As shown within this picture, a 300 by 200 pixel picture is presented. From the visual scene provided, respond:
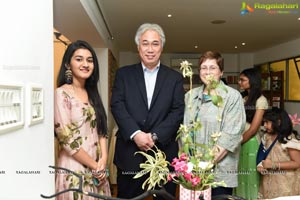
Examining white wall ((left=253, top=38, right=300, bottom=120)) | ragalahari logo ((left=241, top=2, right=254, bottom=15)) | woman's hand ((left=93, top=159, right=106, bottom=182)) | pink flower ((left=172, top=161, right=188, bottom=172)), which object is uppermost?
ragalahari logo ((left=241, top=2, right=254, bottom=15))

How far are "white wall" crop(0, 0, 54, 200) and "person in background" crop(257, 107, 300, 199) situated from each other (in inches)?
58.6

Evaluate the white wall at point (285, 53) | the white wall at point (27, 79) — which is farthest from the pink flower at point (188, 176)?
the white wall at point (285, 53)

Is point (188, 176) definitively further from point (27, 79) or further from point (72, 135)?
point (72, 135)

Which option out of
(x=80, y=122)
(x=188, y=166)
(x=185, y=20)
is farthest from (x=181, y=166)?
(x=185, y=20)

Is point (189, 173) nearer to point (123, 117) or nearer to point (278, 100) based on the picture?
point (123, 117)

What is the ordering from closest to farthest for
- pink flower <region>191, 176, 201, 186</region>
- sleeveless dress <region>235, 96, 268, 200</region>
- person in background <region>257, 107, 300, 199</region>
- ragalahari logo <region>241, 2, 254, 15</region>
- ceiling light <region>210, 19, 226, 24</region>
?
pink flower <region>191, 176, 201, 186</region>, person in background <region>257, 107, 300, 199</region>, sleeveless dress <region>235, 96, 268, 200</region>, ragalahari logo <region>241, 2, 254, 15</region>, ceiling light <region>210, 19, 226, 24</region>

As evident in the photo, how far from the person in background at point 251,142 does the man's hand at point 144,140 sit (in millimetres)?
1058

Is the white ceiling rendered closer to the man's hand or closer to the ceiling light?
the ceiling light

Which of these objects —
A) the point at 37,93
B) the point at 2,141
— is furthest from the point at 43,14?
the point at 2,141

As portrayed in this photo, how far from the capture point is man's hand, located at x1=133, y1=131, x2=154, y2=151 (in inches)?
54.5

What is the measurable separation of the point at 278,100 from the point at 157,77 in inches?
206

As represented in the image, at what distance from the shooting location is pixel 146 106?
57.2 inches

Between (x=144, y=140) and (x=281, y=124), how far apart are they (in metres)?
1.08

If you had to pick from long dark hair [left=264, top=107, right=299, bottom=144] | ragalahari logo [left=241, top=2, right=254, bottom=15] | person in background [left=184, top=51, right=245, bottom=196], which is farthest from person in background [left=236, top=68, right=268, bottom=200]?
ragalahari logo [left=241, top=2, right=254, bottom=15]
